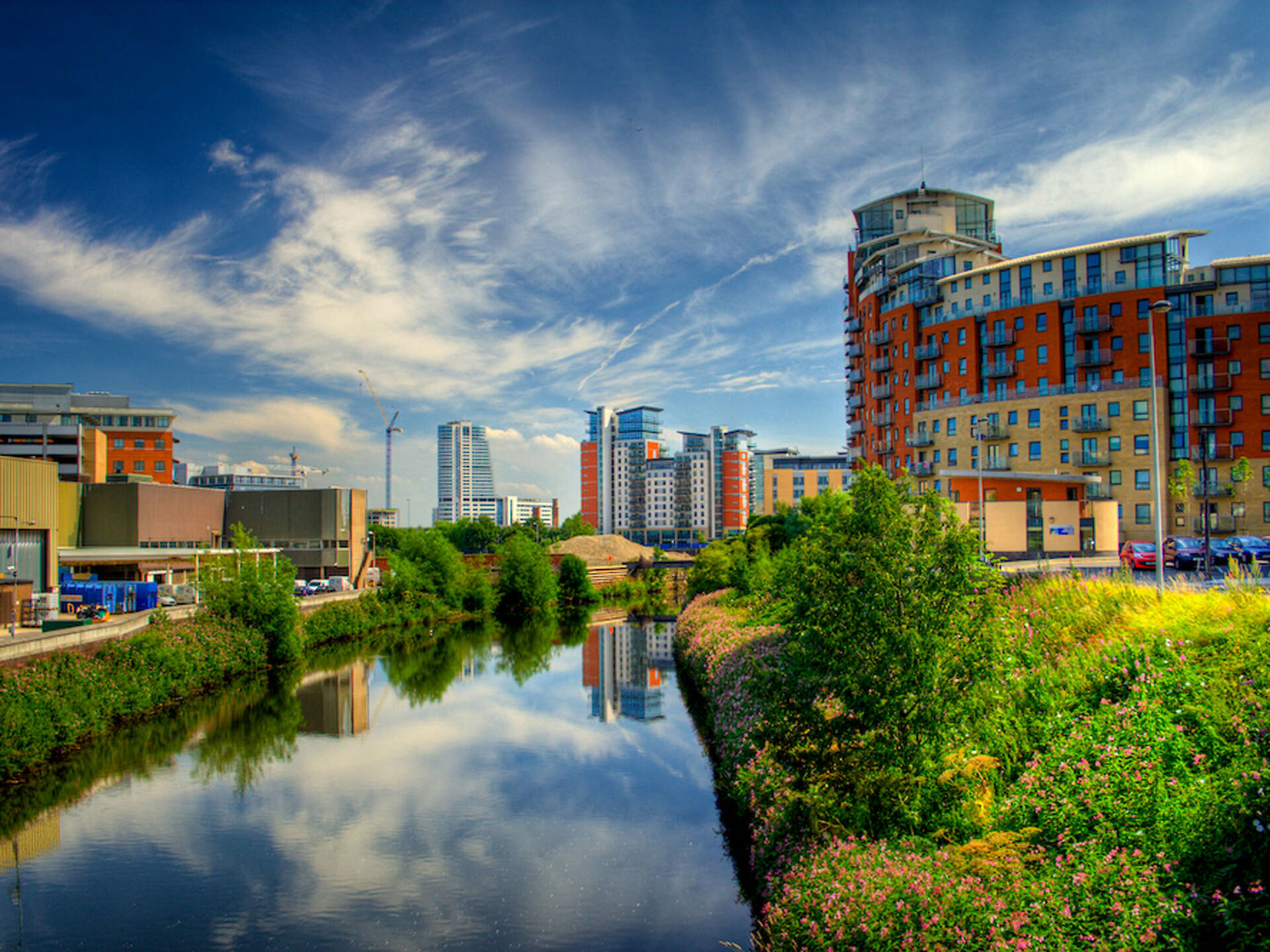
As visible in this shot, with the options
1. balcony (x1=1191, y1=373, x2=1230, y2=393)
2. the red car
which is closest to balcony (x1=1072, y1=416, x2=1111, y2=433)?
balcony (x1=1191, y1=373, x2=1230, y2=393)

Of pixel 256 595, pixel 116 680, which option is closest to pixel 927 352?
pixel 256 595

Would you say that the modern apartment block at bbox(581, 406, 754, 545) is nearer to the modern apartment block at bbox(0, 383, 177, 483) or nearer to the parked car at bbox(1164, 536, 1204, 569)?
the modern apartment block at bbox(0, 383, 177, 483)

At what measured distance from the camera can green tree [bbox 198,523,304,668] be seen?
1481 inches

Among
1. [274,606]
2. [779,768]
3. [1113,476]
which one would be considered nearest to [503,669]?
[274,606]

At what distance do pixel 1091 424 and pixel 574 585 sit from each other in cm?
4798

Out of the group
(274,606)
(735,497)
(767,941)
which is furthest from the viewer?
(735,497)

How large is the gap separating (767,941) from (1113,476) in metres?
52.4

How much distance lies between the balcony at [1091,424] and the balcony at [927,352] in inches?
495

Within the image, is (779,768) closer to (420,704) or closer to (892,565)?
(892,565)

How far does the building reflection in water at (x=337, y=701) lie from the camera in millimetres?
28656

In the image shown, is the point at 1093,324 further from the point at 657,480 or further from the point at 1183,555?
the point at 657,480

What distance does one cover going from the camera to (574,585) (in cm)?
7650

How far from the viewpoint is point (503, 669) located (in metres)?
41.9

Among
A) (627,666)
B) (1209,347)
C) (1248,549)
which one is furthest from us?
(1209,347)
